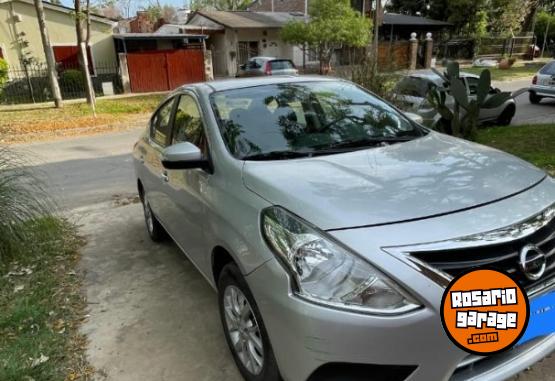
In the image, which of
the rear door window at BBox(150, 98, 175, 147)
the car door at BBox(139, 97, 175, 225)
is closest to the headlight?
the car door at BBox(139, 97, 175, 225)

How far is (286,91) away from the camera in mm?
3568

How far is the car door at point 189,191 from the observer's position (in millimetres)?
3014

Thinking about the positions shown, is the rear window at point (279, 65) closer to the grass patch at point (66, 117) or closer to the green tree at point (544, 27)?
the grass patch at point (66, 117)

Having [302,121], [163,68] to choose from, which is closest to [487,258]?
[302,121]

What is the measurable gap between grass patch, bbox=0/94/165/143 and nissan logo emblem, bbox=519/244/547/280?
12977mm

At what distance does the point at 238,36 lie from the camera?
3031 centimetres

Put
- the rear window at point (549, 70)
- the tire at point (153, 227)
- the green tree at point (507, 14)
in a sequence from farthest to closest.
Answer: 1. the green tree at point (507, 14)
2. the rear window at point (549, 70)
3. the tire at point (153, 227)

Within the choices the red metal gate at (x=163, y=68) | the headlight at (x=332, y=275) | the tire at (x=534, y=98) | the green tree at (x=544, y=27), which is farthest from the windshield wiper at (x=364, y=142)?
the green tree at (x=544, y=27)

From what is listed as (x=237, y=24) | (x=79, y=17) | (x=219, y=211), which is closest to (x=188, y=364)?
(x=219, y=211)

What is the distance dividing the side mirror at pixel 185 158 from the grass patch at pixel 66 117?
11167mm

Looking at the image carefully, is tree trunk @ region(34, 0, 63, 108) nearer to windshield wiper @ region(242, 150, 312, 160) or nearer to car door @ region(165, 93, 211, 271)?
car door @ region(165, 93, 211, 271)

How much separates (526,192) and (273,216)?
1308 millimetres

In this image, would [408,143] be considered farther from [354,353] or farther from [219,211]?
[354,353]

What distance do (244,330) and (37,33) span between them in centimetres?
2459
